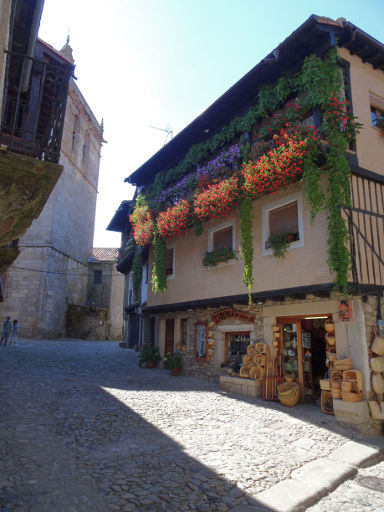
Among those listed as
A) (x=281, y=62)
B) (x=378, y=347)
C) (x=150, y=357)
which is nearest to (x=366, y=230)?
(x=378, y=347)

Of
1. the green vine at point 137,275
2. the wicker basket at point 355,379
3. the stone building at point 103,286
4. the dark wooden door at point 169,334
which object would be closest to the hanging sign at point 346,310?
the wicker basket at point 355,379

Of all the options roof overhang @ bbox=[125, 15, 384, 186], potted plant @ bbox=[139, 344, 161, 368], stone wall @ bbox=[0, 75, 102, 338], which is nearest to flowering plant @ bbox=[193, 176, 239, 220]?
roof overhang @ bbox=[125, 15, 384, 186]

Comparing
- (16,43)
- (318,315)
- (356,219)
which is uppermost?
(16,43)

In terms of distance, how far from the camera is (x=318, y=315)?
324 inches

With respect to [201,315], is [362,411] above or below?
below

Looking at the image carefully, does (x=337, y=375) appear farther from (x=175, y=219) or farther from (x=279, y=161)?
(x=175, y=219)

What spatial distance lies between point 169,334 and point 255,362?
5.77m

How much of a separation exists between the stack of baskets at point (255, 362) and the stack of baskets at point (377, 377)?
263 cm

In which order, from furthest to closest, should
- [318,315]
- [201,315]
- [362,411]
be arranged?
1. [201,315]
2. [318,315]
3. [362,411]

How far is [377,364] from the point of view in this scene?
7.09 m

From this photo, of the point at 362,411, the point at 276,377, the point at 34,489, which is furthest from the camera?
the point at 276,377

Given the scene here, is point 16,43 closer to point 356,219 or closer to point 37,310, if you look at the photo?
point 356,219

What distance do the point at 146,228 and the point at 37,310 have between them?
48.5 ft

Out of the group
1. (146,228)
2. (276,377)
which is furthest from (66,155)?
(276,377)
